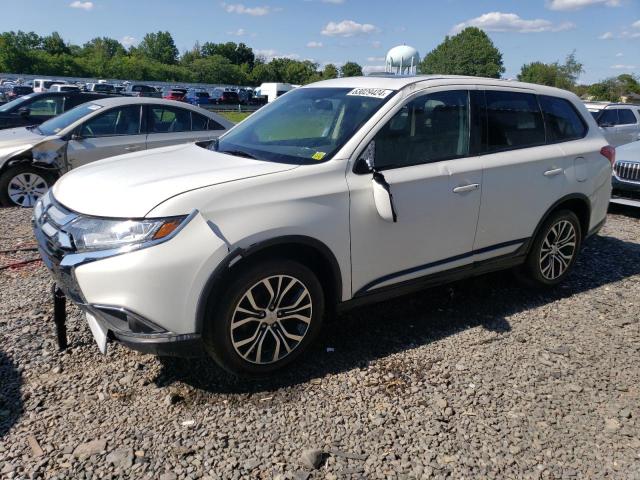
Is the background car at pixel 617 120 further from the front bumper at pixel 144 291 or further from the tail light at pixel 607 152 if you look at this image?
the front bumper at pixel 144 291

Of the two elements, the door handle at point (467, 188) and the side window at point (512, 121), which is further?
the side window at point (512, 121)

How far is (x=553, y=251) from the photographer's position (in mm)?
4887

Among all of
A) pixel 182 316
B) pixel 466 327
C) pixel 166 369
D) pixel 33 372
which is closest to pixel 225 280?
pixel 182 316

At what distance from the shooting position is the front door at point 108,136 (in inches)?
299

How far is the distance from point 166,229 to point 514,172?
2811mm

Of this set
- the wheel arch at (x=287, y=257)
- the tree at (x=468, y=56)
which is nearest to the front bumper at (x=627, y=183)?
the wheel arch at (x=287, y=257)

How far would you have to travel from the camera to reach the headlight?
2.84 meters

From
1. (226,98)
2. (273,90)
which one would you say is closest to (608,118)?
(226,98)

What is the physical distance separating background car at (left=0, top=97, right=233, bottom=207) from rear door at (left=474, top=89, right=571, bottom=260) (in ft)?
13.6

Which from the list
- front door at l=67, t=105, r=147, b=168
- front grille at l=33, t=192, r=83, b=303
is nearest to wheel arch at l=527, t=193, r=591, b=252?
front grille at l=33, t=192, r=83, b=303

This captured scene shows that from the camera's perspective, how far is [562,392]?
339 cm

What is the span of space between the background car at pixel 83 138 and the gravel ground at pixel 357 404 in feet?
11.9

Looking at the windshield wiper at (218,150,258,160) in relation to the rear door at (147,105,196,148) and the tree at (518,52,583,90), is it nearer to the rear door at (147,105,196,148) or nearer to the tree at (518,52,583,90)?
the rear door at (147,105,196,148)

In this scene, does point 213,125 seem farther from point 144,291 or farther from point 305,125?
point 144,291
